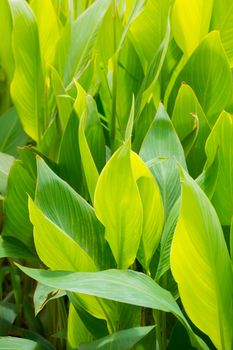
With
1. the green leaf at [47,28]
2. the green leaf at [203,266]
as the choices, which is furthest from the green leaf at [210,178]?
the green leaf at [47,28]

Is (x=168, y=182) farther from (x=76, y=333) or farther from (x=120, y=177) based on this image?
(x=76, y=333)

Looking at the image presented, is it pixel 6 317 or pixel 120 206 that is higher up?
pixel 120 206

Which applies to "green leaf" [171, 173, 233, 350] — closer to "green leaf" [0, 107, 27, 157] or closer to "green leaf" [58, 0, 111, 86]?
"green leaf" [58, 0, 111, 86]

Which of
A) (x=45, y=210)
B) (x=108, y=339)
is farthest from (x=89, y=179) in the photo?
(x=108, y=339)

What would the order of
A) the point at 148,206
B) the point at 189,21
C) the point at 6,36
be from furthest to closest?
the point at 6,36 → the point at 189,21 → the point at 148,206

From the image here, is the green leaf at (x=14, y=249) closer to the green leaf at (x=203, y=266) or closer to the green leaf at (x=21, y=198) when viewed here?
the green leaf at (x=21, y=198)

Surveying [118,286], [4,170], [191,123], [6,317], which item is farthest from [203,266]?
[6,317]

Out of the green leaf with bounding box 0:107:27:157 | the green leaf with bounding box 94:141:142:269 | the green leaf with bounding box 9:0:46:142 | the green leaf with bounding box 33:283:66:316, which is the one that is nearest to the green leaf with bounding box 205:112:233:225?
the green leaf with bounding box 94:141:142:269
